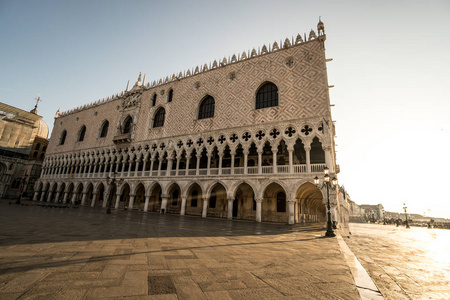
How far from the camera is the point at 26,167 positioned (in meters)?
39.0

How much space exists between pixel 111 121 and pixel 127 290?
30.5 metres

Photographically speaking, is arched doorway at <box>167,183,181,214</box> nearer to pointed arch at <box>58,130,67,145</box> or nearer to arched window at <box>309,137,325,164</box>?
arched window at <box>309,137,325,164</box>

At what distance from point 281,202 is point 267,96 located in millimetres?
9586

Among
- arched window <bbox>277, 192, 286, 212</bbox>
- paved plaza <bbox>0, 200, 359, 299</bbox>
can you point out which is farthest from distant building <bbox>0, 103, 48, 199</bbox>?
paved plaza <bbox>0, 200, 359, 299</bbox>

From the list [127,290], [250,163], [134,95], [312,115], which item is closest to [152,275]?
[127,290]

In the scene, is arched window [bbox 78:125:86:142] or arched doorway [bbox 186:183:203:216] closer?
arched doorway [bbox 186:183:203:216]

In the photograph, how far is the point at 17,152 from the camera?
3866 centimetres

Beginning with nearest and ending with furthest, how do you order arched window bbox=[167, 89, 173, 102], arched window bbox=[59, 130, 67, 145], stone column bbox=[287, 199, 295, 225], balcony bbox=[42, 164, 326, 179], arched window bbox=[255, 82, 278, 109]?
stone column bbox=[287, 199, 295, 225]
balcony bbox=[42, 164, 326, 179]
arched window bbox=[255, 82, 278, 109]
arched window bbox=[167, 89, 173, 102]
arched window bbox=[59, 130, 67, 145]

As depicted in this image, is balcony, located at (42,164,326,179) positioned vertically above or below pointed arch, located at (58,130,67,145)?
below

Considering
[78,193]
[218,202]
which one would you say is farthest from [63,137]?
[218,202]

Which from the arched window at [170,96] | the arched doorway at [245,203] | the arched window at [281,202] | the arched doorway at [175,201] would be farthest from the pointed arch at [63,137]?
the arched window at [281,202]

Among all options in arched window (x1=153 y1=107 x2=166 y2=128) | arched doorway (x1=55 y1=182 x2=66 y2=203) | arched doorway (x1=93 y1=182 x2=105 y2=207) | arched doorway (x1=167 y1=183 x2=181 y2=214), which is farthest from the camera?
arched doorway (x1=55 y1=182 x2=66 y2=203)

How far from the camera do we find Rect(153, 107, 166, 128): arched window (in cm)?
2468

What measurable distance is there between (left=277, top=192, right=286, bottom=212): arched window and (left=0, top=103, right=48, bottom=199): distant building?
42.2 meters
